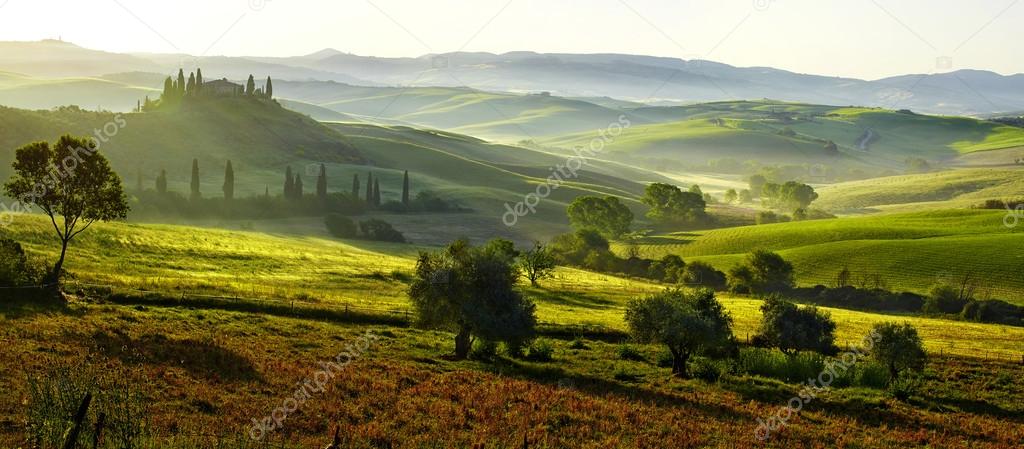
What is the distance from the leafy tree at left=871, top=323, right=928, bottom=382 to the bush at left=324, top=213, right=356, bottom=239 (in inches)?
4344

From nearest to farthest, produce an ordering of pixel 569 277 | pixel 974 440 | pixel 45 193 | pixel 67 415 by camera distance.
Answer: pixel 67 415 → pixel 974 440 → pixel 45 193 → pixel 569 277

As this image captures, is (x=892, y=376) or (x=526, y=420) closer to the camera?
(x=526, y=420)

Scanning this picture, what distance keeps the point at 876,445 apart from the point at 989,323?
2749 inches

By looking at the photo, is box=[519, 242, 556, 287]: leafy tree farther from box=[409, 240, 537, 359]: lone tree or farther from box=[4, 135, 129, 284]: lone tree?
box=[4, 135, 129, 284]: lone tree

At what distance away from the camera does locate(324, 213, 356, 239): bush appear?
15112 centimetres

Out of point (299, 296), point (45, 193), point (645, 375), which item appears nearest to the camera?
point (645, 375)

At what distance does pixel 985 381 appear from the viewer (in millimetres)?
49250

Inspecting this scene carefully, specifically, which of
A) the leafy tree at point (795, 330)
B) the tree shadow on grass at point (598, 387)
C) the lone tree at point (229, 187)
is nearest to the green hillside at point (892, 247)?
the leafy tree at point (795, 330)

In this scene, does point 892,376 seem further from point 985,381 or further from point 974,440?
point 974,440

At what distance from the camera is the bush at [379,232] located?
151750mm

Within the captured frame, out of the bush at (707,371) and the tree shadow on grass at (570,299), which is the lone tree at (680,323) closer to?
the bush at (707,371)

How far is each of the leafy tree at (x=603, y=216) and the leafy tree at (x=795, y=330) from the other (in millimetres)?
102699

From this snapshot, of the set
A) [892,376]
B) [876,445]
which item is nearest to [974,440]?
[876,445]

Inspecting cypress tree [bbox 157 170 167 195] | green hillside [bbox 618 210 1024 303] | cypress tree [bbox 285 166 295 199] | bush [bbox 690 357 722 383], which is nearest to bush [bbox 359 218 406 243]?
cypress tree [bbox 285 166 295 199]
